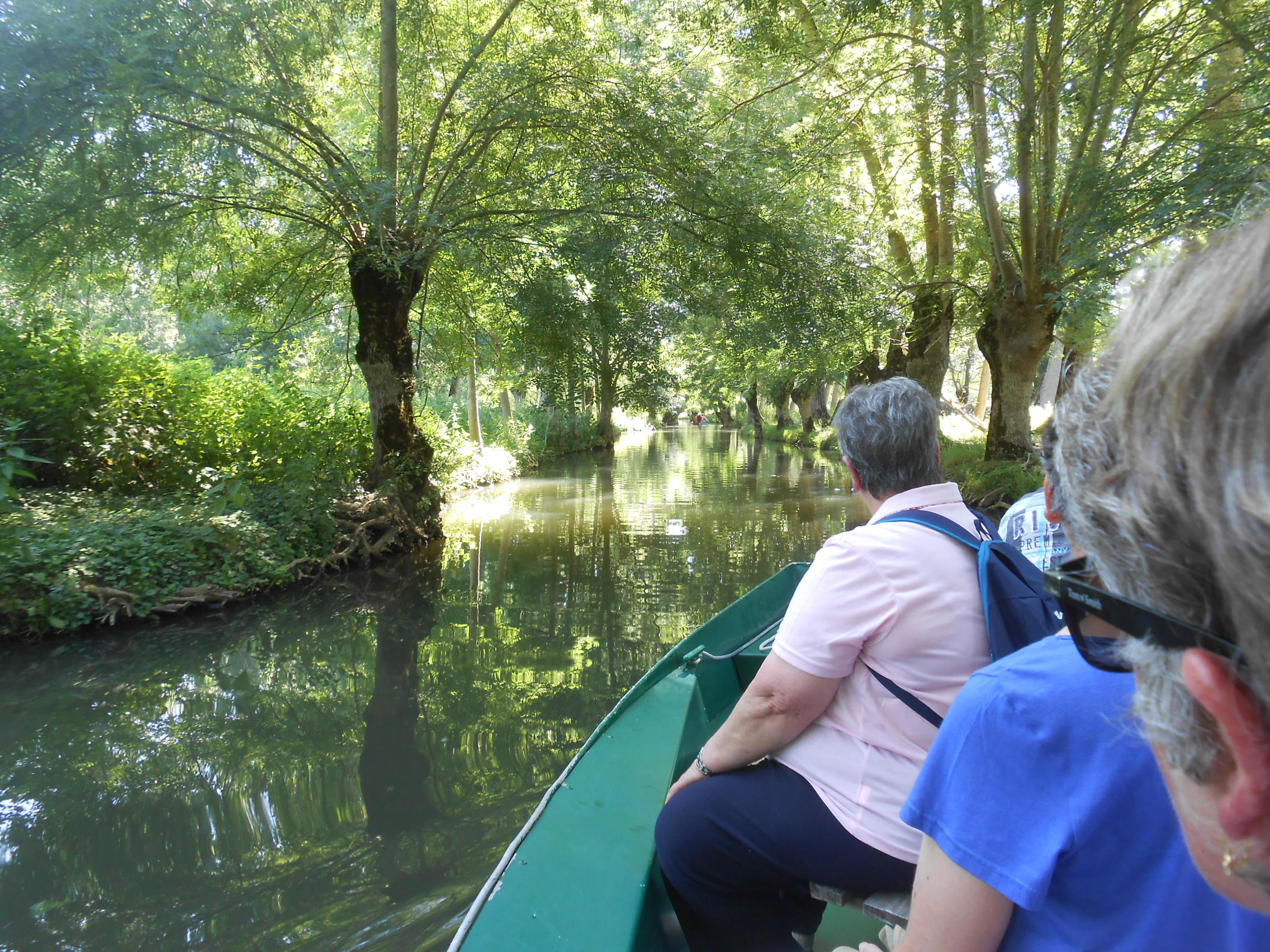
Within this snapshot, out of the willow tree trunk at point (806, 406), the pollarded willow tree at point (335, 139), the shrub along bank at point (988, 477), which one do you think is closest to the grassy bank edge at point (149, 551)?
the pollarded willow tree at point (335, 139)

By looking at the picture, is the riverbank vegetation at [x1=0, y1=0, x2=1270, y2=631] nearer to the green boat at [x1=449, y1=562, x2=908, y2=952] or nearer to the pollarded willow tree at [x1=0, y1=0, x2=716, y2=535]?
the pollarded willow tree at [x1=0, y1=0, x2=716, y2=535]

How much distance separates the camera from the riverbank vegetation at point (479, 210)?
641 centimetres

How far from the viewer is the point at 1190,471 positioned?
16.5 inches

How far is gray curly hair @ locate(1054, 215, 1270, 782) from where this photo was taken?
393 millimetres

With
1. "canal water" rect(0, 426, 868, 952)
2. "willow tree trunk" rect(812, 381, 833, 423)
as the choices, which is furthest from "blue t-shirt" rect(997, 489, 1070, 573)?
"willow tree trunk" rect(812, 381, 833, 423)

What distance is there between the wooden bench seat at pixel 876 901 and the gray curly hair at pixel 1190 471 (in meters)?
1.30

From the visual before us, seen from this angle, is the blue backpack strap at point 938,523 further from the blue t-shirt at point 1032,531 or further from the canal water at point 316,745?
the canal water at point 316,745

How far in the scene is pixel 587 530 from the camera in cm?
1145

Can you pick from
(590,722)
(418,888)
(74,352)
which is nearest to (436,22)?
(74,352)

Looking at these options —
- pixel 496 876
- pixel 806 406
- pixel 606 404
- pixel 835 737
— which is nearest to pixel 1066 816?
pixel 835 737

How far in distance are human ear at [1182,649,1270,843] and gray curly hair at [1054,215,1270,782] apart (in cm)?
1

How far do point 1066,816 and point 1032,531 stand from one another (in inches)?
75.9

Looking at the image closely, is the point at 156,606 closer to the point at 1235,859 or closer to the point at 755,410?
the point at 1235,859

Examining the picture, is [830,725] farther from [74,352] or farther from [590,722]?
[74,352]
